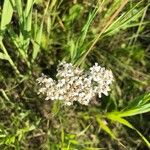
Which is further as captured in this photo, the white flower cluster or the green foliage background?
the green foliage background

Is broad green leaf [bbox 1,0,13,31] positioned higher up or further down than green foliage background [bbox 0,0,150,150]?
higher up

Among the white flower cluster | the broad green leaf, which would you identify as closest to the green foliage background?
the broad green leaf

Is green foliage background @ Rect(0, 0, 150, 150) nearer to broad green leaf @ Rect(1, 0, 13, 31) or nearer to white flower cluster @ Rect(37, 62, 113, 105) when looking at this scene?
broad green leaf @ Rect(1, 0, 13, 31)

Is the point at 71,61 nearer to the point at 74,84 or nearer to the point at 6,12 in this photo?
the point at 74,84

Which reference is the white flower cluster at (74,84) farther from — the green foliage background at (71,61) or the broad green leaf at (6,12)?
the broad green leaf at (6,12)

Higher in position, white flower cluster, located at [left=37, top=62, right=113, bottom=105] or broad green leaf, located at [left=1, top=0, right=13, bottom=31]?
broad green leaf, located at [left=1, top=0, right=13, bottom=31]
